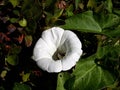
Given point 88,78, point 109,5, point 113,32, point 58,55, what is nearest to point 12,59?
point 58,55

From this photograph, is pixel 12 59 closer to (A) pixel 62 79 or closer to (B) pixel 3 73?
(B) pixel 3 73

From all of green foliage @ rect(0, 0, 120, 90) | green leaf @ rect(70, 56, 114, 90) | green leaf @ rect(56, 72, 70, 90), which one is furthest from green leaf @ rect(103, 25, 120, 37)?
green leaf @ rect(56, 72, 70, 90)

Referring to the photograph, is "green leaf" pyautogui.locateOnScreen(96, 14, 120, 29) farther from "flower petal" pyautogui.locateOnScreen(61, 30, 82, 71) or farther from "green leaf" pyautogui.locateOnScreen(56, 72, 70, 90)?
"green leaf" pyautogui.locateOnScreen(56, 72, 70, 90)

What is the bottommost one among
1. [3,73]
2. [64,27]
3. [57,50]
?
[3,73]

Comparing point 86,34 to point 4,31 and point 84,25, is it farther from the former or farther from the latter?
point 4,31

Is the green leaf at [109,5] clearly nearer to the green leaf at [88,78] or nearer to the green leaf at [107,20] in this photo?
the green leaf at [107,20]
